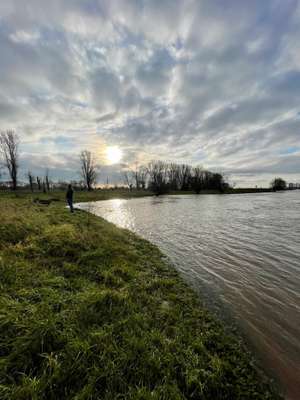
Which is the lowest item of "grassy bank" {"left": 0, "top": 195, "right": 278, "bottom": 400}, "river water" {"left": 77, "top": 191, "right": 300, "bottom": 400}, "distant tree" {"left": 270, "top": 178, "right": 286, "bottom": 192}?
"river water" {"left": 77, "top": 191, "right": 300, "bottom": 400}

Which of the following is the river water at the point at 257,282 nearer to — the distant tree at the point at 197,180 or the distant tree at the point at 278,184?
the distant tree at the point at 197,180

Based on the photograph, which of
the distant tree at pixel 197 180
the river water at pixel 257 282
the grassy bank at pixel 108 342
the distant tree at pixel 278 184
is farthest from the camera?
the distant tree at pixel 278 184

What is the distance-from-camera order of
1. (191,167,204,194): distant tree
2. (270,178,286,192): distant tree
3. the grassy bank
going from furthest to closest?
(270,178,286,192): distant tree, (191,167,204,194): distant tree, the grassy bank

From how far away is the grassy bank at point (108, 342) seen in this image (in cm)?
215

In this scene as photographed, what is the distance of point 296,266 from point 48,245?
8.51m

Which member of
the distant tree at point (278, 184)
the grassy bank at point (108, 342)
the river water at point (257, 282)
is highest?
the distant tree at point (278, 184)

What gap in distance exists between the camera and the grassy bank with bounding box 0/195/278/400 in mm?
2148

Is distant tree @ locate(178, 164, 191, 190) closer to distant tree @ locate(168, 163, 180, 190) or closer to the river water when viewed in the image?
distant tree @ locate(168, 163, 180, 190)

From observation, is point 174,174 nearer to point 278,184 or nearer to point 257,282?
point 278,184

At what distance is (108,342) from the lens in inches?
106

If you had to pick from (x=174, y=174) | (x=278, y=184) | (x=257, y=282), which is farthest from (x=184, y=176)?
(x=257, y=282)

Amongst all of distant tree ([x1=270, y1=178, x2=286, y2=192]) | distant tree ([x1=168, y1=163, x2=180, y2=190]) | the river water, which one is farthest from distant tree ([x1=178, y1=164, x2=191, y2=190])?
the river water

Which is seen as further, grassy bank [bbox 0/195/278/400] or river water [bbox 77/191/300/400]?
river water [bbox 77/191/300/400]

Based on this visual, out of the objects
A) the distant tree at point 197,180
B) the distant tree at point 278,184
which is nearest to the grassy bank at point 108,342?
the distant tree at point 197,180
